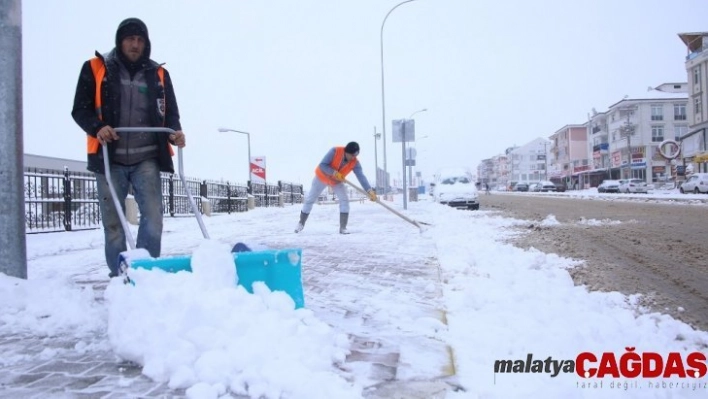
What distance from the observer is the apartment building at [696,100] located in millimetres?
43438

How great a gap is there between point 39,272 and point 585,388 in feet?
16.5

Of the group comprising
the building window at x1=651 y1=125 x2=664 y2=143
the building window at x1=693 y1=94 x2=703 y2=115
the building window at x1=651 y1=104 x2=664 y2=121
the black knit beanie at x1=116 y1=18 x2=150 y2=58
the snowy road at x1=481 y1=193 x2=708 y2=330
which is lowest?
the snowy road at x1=481 y1=193 x2=708 y2=330

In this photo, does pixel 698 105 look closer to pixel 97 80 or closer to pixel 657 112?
pixel 657 112

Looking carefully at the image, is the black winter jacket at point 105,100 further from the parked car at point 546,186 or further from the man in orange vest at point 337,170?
the parked car at point 546,186

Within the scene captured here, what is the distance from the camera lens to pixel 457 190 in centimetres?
2048

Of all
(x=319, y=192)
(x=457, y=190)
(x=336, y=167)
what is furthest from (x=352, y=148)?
(x=457, y=190)

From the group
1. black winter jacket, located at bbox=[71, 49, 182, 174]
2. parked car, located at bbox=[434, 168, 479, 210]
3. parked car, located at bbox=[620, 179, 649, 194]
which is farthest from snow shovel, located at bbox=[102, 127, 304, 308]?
parked car, located at bbox=[620, 179, 649, 194]

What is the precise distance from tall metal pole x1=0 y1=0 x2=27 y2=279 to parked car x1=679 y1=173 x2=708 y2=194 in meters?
35.9

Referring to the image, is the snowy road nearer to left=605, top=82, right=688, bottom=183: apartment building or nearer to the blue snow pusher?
the blue snow pusher

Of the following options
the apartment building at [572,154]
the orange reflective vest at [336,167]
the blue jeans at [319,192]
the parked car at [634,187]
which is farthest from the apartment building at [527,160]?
the orange reflective vest at [336,167]

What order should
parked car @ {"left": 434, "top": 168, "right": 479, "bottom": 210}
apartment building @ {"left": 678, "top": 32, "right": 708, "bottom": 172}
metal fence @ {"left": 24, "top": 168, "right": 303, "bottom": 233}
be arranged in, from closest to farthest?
metal fence @ {"left": 24, "top": 168, "right": 303, "bottom": 233} < parked car @ {"left": 434, "top": 168, "right": 479, "bottom": 210} < apartment building @ {"left": 678, "top": 32, "right": 708, "bottom": 172}

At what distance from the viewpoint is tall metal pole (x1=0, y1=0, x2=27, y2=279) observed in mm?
3701

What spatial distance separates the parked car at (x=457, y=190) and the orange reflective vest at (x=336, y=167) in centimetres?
1243

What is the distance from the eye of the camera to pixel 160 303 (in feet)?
7.66
